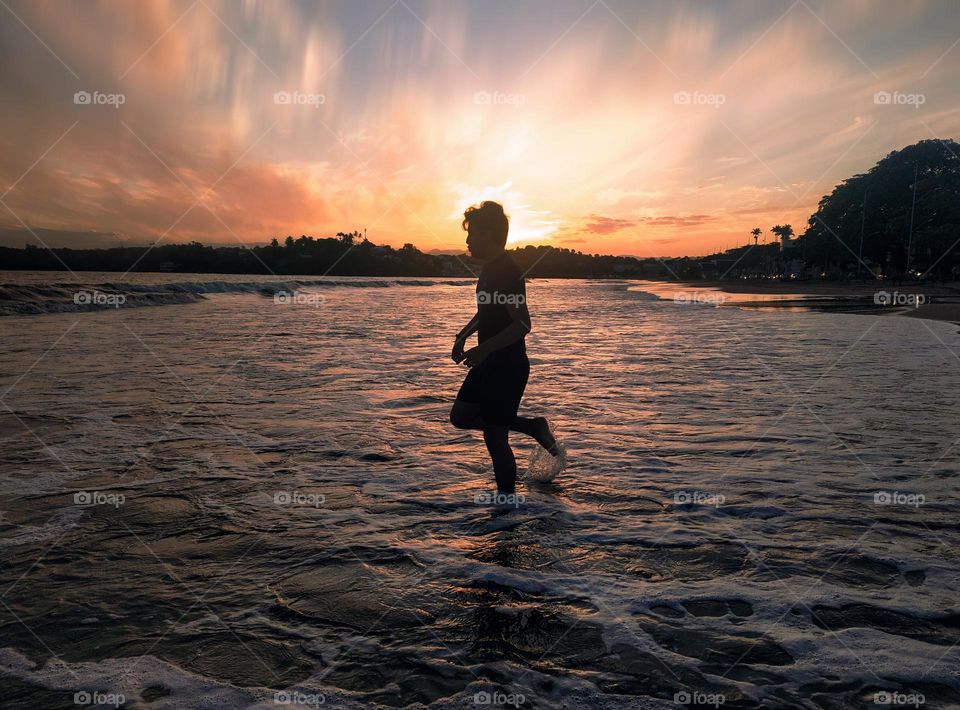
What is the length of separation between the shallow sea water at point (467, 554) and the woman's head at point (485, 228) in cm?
206

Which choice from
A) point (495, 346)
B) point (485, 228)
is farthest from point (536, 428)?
point (485, 228)

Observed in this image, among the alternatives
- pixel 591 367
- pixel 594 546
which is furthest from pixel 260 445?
pixel 591 367

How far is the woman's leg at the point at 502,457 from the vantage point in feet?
15.0

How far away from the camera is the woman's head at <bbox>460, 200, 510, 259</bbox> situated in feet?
14.3

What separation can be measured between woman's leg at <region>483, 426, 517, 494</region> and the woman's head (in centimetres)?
144

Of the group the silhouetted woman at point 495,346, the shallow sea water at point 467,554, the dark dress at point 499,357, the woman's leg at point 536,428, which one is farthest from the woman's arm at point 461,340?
the shallow sea water at point 467,554

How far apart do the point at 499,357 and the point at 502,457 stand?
0.84 meters

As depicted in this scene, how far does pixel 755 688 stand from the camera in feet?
7.97

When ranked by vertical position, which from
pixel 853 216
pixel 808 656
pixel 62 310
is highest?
pixel 853 216

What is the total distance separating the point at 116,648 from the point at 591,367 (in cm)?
1019

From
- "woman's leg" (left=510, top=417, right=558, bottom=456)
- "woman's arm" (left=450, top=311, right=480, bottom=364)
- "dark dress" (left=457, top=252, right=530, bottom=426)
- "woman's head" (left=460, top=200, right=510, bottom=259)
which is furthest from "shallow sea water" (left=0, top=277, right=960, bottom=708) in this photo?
"woman's head" (left=460, top=200, right=510, bottom=259)

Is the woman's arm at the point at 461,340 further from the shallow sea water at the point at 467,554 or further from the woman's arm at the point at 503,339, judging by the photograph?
the shallow sea water at the point at 467,554

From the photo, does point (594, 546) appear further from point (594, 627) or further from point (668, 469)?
point (668, 469)

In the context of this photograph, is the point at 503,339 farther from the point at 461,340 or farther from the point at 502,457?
the point at 502,457
